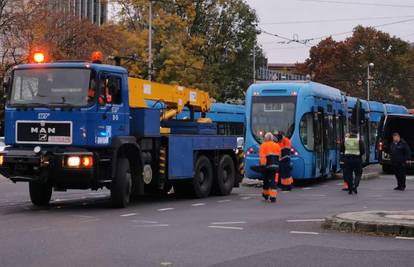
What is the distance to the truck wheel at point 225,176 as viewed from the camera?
1845 centimetres

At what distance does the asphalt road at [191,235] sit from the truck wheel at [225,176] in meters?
1.80

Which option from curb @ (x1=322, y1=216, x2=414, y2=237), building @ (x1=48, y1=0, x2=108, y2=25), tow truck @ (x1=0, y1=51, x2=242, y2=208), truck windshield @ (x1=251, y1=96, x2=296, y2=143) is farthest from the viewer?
building @ (x1=48, y1=0, x2=108, y2=25)

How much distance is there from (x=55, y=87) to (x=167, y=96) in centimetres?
439

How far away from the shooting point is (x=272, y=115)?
21.8 m

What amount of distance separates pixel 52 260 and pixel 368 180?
729 inches

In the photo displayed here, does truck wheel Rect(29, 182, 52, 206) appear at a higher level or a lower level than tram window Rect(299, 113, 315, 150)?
lower

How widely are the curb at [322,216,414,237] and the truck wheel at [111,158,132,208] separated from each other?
187 inches

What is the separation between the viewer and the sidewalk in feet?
34.1

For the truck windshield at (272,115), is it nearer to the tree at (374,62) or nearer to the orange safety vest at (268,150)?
the orange safety vest at (268,150)

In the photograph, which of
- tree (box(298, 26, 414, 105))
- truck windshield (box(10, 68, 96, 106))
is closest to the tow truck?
truck windshield (box(10, 68, 96, 106))

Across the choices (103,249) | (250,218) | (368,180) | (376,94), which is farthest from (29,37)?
(376,94)

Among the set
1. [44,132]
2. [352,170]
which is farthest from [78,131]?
[352,170]

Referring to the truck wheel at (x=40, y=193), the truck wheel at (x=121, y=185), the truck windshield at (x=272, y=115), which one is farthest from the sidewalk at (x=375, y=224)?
the truck windshield at (x=272, y=115)

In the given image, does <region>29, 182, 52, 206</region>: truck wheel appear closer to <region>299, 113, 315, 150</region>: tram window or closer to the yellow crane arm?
the yellow crane arm
